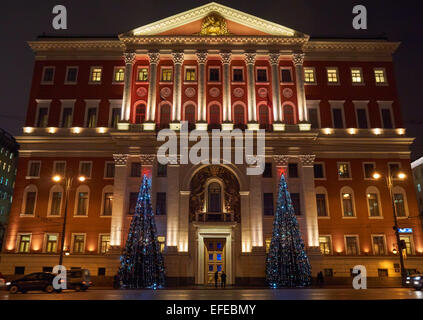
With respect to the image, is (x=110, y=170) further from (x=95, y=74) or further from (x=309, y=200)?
(x=309, y=200)

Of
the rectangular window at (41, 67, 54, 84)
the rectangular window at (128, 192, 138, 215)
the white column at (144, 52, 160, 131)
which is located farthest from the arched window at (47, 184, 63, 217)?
the rectangular window at (41, 67, 54, 84)

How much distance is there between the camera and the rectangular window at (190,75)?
41.7 meters

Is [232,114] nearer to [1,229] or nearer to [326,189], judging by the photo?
[326,189]

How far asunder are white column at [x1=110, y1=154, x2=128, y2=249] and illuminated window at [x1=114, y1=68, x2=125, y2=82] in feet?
31.5

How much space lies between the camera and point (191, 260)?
36156mm

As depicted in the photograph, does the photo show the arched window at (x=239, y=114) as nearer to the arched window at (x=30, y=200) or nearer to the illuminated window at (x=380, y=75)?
the illuminated window at (x=380, y=75)

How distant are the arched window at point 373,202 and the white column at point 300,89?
9266 mm

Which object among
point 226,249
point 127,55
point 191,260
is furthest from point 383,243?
point 127,55

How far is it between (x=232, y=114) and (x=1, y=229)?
54247 mm

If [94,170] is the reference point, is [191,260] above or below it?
below

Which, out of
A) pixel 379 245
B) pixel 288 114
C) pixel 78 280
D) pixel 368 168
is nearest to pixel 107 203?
pixel 78 280

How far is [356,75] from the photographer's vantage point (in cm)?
4309

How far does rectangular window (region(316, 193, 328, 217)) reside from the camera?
38625 mm

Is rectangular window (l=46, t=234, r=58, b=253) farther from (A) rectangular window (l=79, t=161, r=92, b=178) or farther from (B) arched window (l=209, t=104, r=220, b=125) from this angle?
(B) arched window (l=209, t=104, r=220, b=125)
